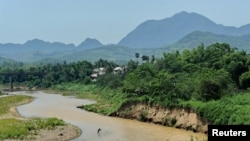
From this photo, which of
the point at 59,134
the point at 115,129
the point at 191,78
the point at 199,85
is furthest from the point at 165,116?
the point at 59,134

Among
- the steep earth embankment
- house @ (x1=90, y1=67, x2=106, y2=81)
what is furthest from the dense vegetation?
house @ (x1=90, y1=67, x2=106, y2=81)

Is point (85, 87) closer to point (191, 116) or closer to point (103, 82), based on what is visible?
point (103, 82)

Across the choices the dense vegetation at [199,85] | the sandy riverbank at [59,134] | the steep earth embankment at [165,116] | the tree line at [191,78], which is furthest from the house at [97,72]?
the sandy riverbank at [59,134]

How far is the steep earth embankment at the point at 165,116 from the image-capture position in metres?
37.1

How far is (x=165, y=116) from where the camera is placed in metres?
41.9

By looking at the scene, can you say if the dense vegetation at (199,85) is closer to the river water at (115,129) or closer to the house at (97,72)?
the river water at (115,129)

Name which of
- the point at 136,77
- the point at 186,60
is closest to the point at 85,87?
the point at 186,60

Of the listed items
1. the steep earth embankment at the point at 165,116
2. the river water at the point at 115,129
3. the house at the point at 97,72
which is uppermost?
the house at the point at 97,72

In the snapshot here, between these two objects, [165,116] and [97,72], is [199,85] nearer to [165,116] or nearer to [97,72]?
[165,116]

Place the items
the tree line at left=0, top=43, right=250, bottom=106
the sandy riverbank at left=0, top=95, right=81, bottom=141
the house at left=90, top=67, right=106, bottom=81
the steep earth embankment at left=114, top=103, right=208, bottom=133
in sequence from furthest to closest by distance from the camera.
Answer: the house at left=90, top=67, right=106, bottom=81, the tree line at left=0, top=43, right=250, bottom=106, the steep earth embankment at left=114, top=103, right=208, bottom=133, the sandy riverbank at left=0, top=95, right=81, bottom=141

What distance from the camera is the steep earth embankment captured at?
37.1 m

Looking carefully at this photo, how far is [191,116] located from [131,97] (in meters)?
12.3

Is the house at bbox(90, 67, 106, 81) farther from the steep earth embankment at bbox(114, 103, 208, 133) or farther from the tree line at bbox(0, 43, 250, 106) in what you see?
the steep earth embankment at bbox(114, 103, 208, 133)

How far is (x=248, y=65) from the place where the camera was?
161ft
